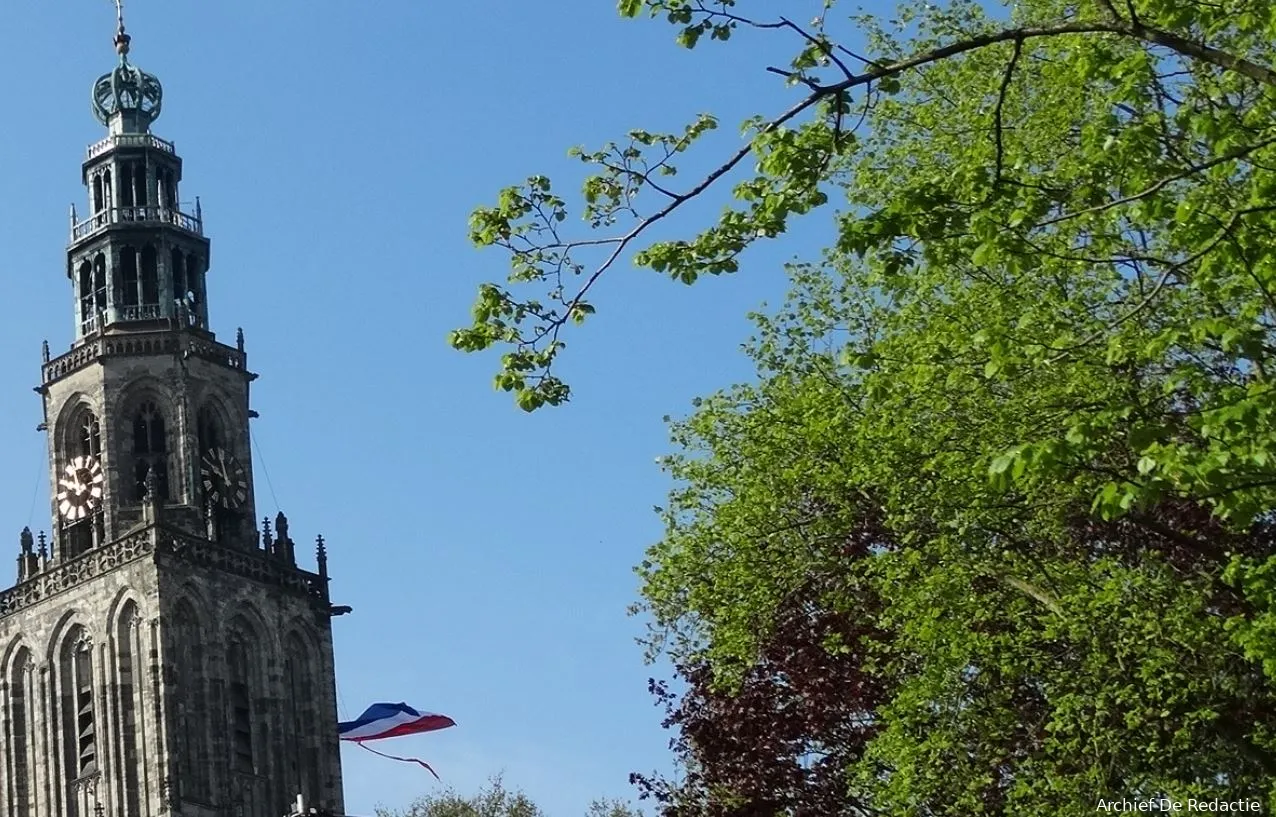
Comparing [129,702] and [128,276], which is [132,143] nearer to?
[128,276]

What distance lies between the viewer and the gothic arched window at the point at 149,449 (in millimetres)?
87125

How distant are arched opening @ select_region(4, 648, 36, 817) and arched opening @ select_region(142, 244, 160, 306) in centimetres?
1368

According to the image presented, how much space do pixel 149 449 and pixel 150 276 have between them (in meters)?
6.90

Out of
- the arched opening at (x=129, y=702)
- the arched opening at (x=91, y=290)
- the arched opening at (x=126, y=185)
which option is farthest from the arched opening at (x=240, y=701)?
the arched opening at (x=126, y=185)

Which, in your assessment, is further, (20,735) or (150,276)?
(150,276)

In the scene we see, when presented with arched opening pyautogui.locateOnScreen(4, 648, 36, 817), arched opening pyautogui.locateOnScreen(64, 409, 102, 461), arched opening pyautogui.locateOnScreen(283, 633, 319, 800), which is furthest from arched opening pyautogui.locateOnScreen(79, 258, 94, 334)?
arched opening pyautogui.locateOnScreen(283, 633, 319, 800)

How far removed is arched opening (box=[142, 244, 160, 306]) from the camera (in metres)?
90.2

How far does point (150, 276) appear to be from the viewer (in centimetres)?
9062

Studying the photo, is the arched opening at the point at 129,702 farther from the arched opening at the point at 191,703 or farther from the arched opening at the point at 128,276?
the arched opening at the point at 128,276

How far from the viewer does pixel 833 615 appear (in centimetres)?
3972

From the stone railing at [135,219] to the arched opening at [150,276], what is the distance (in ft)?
3.79

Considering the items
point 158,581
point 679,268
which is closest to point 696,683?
point 679,268

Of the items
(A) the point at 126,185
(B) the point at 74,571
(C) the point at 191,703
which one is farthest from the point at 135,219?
(C) the point at 191,703

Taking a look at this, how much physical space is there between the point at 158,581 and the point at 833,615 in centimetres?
4744
